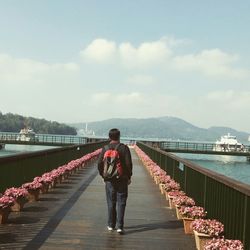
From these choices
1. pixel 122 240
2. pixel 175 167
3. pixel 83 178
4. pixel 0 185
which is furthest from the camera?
pixel 83 178

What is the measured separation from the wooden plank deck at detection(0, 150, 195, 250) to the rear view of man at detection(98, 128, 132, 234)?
328 mm

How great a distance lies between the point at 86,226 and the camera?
8.87m

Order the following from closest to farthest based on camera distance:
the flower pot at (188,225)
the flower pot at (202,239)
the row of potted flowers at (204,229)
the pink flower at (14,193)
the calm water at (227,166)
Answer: the row of potted flowers at (204,229), the flower pot at (202,239), the flower pot at (188,225), the pink flower at (14,193), the calm water at (227,166)

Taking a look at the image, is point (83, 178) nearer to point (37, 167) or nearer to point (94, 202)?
point (37, 167)

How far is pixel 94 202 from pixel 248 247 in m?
6.95

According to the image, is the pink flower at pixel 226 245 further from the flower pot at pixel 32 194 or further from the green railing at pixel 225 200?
the flower pot at pixel 32 194

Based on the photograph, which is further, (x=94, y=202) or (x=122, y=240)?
(x=94, y=202)

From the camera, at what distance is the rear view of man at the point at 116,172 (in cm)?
838

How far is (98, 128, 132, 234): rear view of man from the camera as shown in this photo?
330 inches

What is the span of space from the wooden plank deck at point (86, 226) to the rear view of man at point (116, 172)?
0.33 meters

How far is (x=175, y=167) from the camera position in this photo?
1480 centimetres

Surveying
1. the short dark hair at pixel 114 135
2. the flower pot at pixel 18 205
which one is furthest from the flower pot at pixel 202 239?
the flower pot at pixel 18 205

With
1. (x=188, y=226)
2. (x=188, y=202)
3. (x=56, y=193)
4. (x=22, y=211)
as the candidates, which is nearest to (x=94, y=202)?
(x=56, y=193)

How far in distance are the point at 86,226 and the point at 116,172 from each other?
51.4 inches
